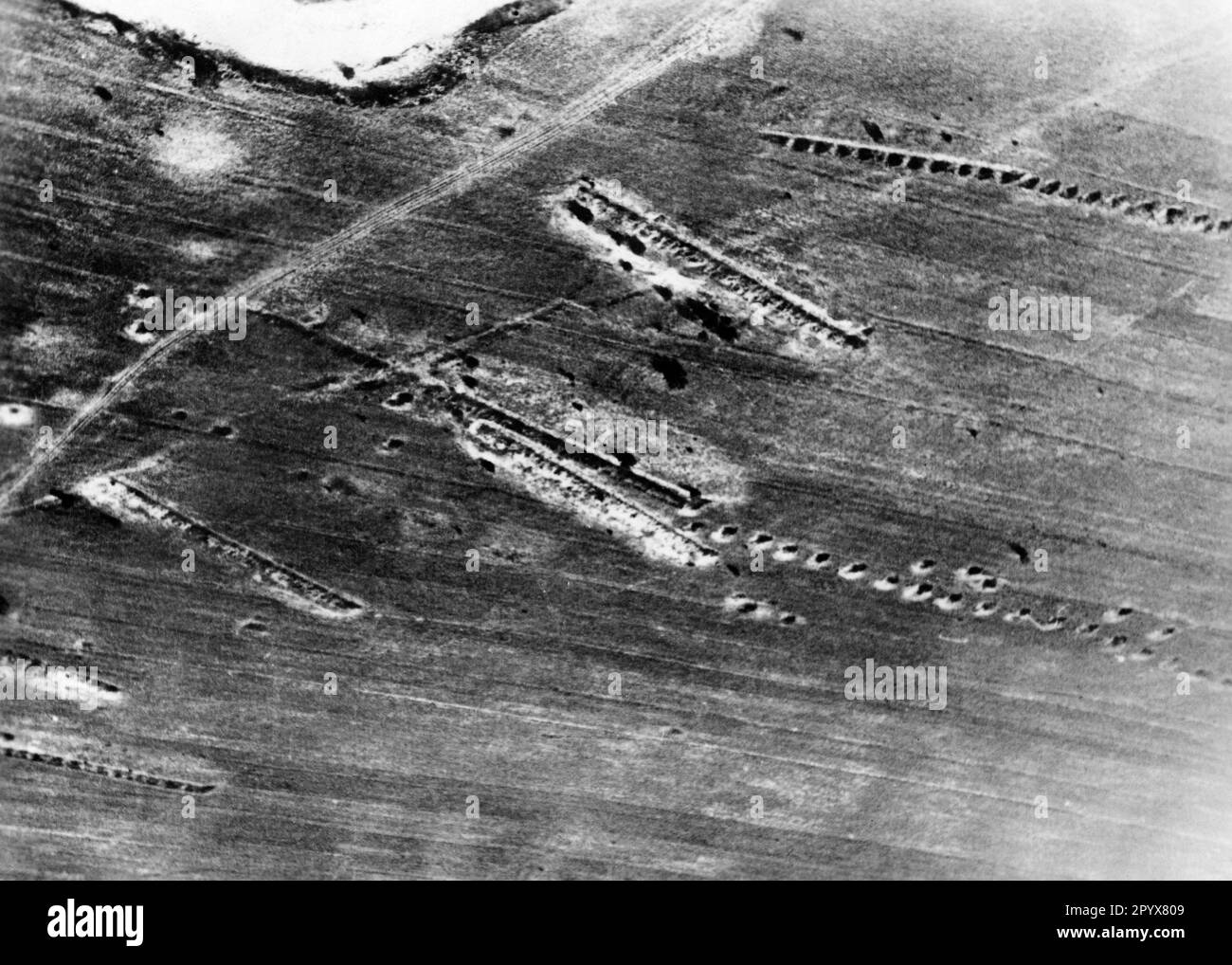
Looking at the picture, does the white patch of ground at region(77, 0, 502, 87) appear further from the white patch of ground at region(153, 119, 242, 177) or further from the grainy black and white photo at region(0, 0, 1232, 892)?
the white patch of ground at region(153, 119, 242, 177)

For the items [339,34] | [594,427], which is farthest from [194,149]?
[594,427]

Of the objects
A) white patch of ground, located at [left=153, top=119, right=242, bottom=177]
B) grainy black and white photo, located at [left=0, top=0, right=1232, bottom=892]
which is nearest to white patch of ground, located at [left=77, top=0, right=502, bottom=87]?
grainy black and white photo, located at [left=0, top=0, right=1232, bottom=892]

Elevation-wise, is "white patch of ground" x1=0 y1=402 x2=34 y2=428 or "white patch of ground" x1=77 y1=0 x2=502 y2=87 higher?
"white patch of ground" x1=77 y1=0 x2=502 y2=87

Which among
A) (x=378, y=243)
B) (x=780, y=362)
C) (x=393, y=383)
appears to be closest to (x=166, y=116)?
(x=378, y=243)

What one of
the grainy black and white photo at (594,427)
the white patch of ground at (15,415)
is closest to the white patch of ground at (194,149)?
the grainy black and white photo at (594,427)

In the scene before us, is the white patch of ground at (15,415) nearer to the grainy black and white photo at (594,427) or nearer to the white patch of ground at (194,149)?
the grainy black and white photo at (594,427)

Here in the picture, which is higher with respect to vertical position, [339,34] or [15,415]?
[339,34]

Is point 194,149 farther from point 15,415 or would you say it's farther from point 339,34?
point 15,415

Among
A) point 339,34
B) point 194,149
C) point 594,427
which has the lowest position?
point 594,427
